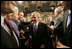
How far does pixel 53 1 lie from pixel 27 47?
99 cm

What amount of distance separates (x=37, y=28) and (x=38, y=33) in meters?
0.10

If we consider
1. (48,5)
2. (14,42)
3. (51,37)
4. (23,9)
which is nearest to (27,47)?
(14,42)

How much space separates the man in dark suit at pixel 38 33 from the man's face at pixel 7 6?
43cm

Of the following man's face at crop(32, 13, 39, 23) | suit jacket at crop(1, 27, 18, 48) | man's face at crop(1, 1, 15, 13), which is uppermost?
man's face at crop(1, 1, 15, 13)

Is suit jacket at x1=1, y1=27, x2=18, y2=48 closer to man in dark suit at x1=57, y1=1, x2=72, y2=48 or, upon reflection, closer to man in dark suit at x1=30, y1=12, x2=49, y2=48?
man in dark suit at x1=30, y1=12, x2=49, y2=48

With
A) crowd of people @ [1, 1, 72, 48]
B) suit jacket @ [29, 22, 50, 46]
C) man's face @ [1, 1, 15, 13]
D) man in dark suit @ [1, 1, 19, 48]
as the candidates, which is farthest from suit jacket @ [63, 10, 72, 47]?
man's face @ [1, 1, 15, 13]

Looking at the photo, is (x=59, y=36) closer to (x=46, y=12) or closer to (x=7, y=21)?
(x=46, y=12)

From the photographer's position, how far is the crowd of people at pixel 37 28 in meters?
2.60

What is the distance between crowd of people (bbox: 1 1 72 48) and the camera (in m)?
2.60

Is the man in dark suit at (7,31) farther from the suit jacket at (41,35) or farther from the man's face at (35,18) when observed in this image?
the man's face at (35,18)

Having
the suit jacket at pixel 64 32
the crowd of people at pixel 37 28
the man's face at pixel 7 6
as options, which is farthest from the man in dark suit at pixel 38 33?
the man's face at pixel 7 6

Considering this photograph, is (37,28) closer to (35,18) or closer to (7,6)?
(35,18)

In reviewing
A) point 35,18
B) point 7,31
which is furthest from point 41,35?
point 7,31

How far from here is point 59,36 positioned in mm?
2631
